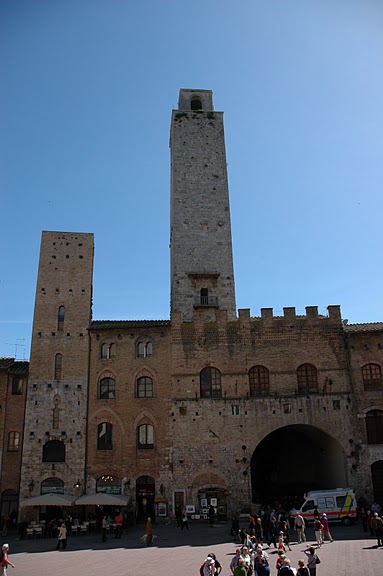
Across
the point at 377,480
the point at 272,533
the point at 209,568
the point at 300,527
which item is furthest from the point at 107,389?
the point at 209,568

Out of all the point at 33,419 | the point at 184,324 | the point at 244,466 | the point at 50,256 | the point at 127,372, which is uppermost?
the point at 50,256

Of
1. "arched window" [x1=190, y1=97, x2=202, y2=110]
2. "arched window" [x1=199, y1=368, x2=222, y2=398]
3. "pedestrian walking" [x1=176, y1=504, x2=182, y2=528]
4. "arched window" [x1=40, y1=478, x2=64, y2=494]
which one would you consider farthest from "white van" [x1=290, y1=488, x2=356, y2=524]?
"arched window" [x1=190, y1=97, x2=202, y2=110]

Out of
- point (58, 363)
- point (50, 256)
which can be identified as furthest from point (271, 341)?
point (50, 256)

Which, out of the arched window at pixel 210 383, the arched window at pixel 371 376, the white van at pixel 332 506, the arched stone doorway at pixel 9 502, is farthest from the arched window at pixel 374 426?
the arched stone doorway at pixel 9 502

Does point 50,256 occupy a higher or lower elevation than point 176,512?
higher

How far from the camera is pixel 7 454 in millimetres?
31969

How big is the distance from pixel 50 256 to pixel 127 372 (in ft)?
32.5

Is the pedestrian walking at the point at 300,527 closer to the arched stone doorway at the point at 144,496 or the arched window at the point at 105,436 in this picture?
the arched stone doorway at the point at 144,496

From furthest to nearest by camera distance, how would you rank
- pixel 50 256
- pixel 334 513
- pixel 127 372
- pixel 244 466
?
pixel 50 256, pixel 127 372, pixel 244 466, pixel 334 513

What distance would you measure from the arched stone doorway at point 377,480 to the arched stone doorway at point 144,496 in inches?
518

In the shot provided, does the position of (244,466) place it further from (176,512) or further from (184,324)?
(184,324)

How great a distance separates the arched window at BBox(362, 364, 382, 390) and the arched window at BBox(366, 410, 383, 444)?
60.9 inches

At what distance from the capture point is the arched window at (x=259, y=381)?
33.0m

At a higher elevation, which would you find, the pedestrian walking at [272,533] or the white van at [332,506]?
the white van at [332,506]
